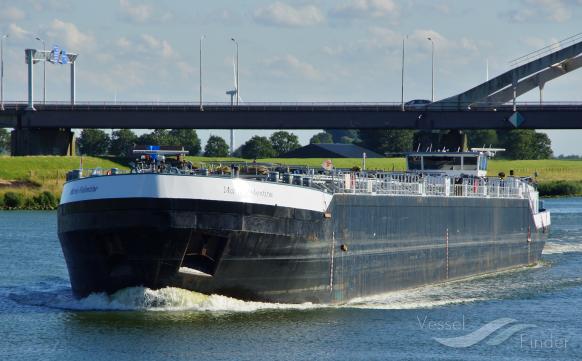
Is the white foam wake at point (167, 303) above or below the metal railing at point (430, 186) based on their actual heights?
below

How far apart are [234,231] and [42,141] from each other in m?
80.6

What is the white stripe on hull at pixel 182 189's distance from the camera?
37406mm

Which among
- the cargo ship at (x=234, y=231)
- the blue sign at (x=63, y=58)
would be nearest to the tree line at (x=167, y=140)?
the blue sign at (x=63, y=58)

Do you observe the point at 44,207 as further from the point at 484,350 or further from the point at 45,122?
the point at 484,350

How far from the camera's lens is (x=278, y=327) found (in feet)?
122

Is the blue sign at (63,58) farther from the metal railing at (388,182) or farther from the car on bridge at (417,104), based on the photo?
the metal railing at (388,182)

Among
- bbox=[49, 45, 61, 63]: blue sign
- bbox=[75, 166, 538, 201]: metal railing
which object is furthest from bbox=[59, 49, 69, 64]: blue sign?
bbox=[75, 166, 538, 201]: metal railing

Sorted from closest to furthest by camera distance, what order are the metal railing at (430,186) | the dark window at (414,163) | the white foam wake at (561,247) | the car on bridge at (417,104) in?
1. the metal railing at (430,186)
2. the dark window at (414,163)
3. the white foam wake at (561,247)
4. the car on bridge at (417,104)

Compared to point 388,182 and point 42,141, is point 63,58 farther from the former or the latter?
point 388,182

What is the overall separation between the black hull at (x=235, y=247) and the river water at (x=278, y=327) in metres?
0.48

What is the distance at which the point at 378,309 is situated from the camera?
42.6m

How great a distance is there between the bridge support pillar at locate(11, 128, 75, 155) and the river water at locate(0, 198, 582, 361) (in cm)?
6816

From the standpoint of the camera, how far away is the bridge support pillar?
115250 mm

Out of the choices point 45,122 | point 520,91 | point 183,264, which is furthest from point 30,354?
point 520,91
